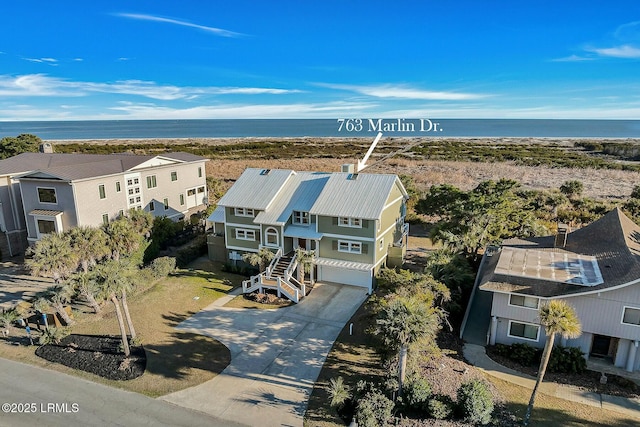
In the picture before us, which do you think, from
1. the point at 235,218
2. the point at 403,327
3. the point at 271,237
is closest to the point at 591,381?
the point at 403,327

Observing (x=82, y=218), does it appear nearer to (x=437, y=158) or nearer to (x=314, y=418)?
(x=314, y=418)

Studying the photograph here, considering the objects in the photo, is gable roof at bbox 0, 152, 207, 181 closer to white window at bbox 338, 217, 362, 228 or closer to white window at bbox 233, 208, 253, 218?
white window at bbox 233, 208, 253, 218

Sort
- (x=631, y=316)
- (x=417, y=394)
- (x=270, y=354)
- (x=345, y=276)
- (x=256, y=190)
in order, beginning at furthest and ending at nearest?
(x=256, y=190), (x=345, y=276), (x=270, y=354), (x=631, y=316), (x=417, y=394)

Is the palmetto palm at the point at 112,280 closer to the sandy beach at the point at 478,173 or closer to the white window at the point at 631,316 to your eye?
the white window at the point at 631,316

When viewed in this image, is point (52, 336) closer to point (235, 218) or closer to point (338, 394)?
point (235, 218)

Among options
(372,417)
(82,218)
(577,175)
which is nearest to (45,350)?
(82,218)
